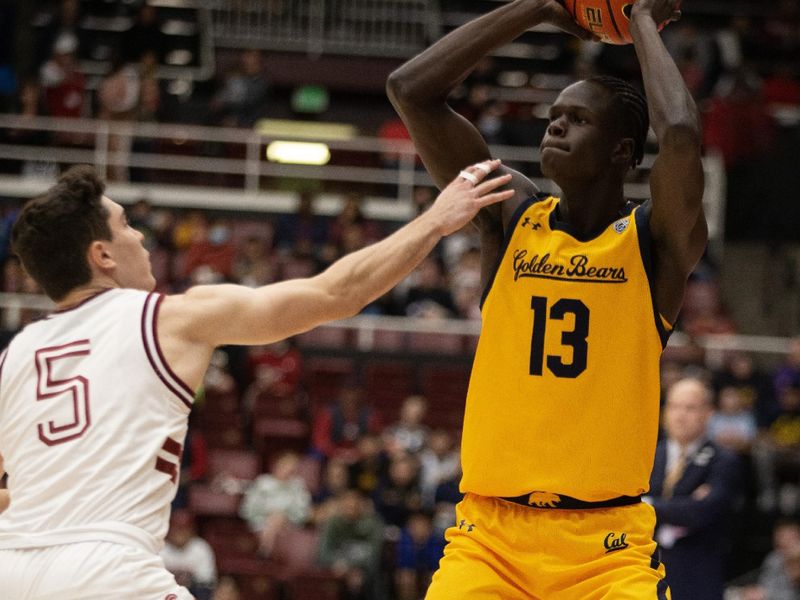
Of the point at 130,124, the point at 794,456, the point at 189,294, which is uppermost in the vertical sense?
the point at 130,124

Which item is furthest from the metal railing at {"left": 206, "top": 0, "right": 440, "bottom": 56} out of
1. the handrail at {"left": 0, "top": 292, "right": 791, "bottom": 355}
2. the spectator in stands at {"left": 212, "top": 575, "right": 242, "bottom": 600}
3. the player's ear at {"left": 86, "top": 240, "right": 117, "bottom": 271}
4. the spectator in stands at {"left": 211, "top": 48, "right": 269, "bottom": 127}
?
the player's ear at {"left": 86, "top": 240, "right": 117, "bottom": 271}

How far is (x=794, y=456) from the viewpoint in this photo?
12977mm

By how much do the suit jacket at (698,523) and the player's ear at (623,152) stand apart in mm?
2396

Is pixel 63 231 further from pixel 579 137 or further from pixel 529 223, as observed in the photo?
pixel 579 137

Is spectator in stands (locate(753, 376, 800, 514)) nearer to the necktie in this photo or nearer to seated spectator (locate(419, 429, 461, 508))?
seated spectator (locate(419, 429, 461, 508))

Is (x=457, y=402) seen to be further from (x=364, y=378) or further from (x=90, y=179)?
(x=90, y=179)

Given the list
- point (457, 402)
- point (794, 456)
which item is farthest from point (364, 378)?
point (794, 456)

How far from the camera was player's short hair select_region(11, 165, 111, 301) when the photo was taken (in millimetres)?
4031

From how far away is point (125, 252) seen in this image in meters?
4.16

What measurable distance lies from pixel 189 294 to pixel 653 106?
1.56 meters

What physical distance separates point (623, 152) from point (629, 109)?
0.48 feet

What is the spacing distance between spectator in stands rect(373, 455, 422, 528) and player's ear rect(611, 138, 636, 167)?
791 cm

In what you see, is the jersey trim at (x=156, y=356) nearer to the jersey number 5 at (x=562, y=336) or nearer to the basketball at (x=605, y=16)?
the jersey number 5 at (x=562, y=336)

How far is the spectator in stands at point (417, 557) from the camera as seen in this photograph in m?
11.6
